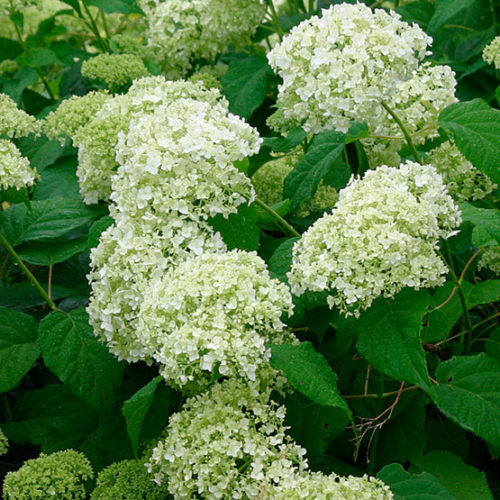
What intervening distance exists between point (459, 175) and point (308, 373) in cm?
100

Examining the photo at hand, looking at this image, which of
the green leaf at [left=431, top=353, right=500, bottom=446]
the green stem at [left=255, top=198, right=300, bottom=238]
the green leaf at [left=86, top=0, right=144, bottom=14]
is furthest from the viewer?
the green leaf at [left=86, top=0, right=144, bottom=14]

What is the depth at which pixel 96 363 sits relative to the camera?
2.24 metres

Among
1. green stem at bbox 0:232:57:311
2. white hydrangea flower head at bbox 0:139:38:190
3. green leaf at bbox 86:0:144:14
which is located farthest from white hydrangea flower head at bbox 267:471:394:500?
green leaf at bbox 86:0:144:14

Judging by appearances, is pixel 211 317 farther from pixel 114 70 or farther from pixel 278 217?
pixel 114 70

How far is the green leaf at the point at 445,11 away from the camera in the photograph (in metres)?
3.18

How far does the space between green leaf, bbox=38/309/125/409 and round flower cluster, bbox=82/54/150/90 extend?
1135 mm

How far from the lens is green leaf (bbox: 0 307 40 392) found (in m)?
2.29

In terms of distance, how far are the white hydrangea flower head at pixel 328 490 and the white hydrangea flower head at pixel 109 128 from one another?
3.68 feet

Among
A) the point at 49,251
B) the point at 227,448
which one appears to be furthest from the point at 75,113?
the point at 227,448

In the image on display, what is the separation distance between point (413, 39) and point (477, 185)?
54cm

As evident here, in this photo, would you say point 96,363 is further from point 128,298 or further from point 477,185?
point 477,185

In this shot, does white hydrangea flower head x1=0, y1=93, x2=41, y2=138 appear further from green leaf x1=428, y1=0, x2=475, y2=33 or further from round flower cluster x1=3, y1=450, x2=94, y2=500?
green leaf x1=428, y1=0, x2=475, y2=33

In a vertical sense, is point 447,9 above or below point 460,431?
above

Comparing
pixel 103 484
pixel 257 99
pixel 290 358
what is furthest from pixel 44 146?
pixel 290 358
